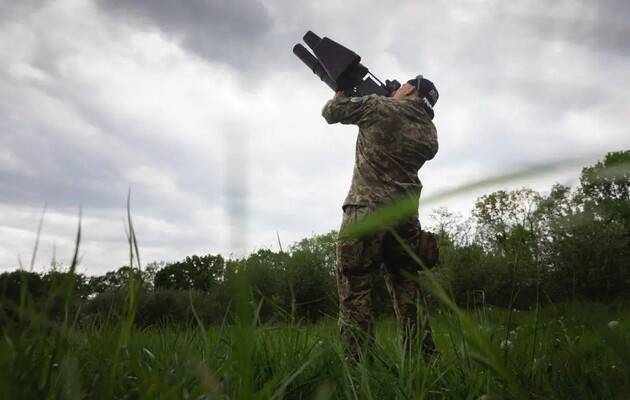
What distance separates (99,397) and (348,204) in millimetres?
3864

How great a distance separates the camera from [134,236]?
1.96 feet

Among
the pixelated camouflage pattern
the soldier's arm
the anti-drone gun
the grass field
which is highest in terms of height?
the anti-drone gun

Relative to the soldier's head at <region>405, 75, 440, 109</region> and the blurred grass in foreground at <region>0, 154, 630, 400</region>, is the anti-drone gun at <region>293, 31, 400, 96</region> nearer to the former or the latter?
the soldier's head at <region>405, 75, 440, 109</region>

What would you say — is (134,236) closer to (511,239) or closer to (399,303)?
(511,239)

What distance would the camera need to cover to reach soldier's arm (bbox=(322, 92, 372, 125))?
459 cm

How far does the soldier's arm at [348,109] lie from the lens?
4586 millimetres

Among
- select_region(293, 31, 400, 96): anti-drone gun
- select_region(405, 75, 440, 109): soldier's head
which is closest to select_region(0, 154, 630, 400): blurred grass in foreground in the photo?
select_region(405, 75, 440, 109): soldier's head

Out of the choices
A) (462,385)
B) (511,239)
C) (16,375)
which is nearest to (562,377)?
(462,385)

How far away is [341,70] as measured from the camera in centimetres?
542

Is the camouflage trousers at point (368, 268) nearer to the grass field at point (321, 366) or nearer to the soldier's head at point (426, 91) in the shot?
the soldier's head at point (426, 91)

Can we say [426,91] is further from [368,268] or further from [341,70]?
[368,268]

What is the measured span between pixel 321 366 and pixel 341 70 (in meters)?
4.21

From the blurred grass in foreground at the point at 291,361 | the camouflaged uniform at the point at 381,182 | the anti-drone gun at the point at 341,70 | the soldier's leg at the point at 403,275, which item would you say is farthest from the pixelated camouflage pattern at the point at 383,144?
the blurred grass in foreground at the point at 291,361

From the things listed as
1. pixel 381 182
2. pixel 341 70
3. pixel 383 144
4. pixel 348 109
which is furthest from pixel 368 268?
pixel 341 70
